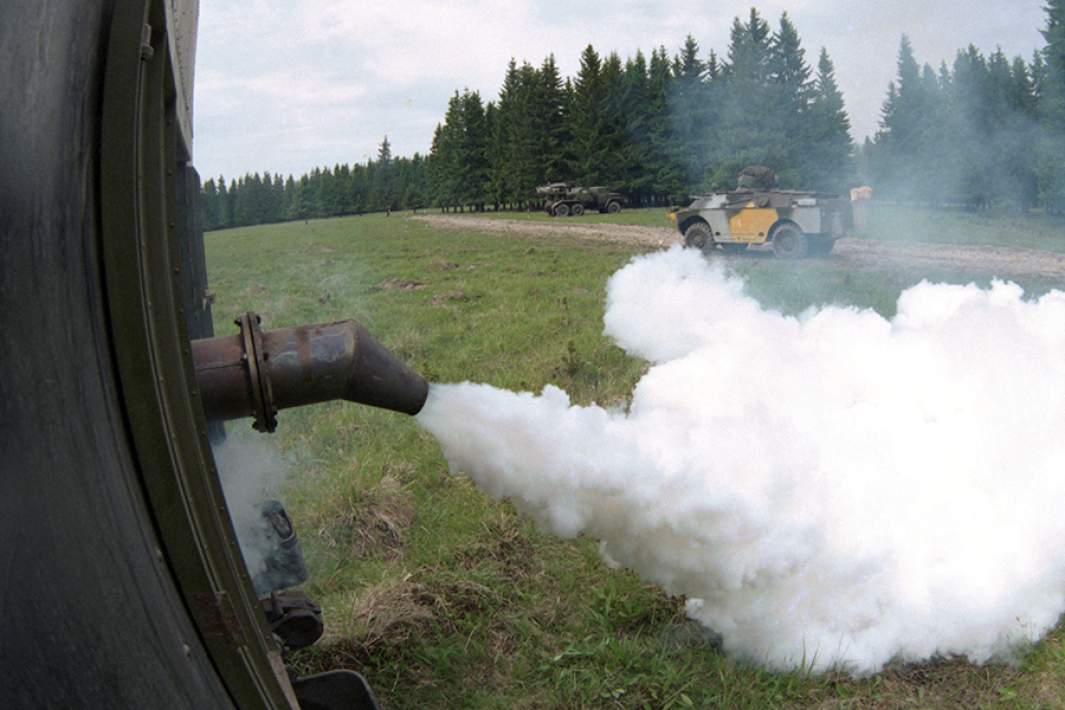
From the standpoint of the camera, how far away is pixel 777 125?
1655 cm

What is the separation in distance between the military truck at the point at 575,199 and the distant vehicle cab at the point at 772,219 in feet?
44.9

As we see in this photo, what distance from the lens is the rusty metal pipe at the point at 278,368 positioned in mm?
2070

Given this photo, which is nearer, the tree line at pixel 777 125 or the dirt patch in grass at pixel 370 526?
the dirt patch in grass at pixel 370 526

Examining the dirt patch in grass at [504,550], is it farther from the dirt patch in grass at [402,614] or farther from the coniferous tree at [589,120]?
the coniferous tree at [589,120]

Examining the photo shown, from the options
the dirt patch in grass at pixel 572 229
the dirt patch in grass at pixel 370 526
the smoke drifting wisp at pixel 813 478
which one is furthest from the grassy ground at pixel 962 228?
the dirt patch in grass at pixel 370 526

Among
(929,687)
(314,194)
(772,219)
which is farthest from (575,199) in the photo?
(929,687)

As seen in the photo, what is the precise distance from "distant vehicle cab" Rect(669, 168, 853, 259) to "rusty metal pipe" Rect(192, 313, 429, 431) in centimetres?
1570

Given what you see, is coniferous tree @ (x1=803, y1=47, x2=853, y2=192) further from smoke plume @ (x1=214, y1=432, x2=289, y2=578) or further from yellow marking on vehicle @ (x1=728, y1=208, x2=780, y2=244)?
smoke plume @ (x1=214, y1=432, x2=289, y2=578)

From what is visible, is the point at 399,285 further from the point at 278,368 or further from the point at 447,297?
the point at 278,368

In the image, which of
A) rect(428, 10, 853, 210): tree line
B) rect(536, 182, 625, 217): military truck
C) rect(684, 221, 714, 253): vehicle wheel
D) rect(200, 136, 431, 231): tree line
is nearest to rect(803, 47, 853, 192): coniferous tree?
rect(428, 10, 853, 210): tree line

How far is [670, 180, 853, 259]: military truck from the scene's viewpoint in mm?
16781

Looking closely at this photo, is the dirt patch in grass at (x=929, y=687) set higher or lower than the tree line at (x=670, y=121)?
lower

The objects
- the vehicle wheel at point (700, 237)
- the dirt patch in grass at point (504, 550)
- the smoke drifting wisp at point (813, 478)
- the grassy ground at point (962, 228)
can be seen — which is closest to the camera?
the smoke drifting wisp at point (813, 478)

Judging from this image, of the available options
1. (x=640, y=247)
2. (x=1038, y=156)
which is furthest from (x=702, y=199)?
(x=1038, y=156)
